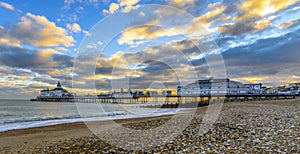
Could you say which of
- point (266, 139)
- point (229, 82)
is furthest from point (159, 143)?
point (229, 82)

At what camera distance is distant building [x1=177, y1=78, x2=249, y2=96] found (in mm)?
73438

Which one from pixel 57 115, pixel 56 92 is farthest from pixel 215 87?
pixel 56 92

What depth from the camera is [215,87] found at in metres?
74.6

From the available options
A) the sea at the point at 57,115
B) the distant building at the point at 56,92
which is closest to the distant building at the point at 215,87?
the sea at the point at 57,115

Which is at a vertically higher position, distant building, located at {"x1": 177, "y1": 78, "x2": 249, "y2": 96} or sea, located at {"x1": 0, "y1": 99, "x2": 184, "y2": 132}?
distant building, located at {"x1": 177, "y1": 78, "x2": 249, "y2": 96}

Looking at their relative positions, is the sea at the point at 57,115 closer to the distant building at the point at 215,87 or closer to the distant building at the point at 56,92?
the distant building at the point at 215,87

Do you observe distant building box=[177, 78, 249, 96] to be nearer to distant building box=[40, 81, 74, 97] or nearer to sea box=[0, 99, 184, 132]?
sea box=[0, 99, 184, 132]

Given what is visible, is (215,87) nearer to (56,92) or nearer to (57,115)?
(57,115)

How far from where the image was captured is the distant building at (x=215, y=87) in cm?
7344

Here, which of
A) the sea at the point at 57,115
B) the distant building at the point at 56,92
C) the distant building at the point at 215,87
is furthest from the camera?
the distant building at the point at 56,92

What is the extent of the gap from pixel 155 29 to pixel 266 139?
922 cm

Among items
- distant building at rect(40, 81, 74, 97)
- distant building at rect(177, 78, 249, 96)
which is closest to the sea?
distant building at rect(177, 78, 249, 96)

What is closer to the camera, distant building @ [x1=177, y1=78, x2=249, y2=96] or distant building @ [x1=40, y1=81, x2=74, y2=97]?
distant building @ [x1=177, y1=78, x2=249, y2=96]

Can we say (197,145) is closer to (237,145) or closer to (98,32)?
(237,145)
